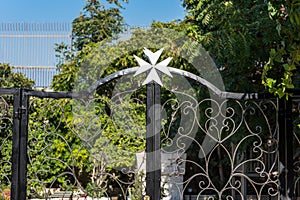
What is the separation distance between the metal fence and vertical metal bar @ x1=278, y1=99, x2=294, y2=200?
5711 mm

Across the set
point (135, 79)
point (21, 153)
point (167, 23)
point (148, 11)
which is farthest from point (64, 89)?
point (21, 153)

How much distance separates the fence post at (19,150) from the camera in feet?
11.3

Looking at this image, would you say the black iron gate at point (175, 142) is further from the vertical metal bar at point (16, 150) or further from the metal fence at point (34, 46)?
the metal fence at point (34, 46)

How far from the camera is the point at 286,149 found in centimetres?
343

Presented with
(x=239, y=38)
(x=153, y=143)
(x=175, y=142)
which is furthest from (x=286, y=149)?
(x=175, y=142)

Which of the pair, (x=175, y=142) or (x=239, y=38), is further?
(x=175, y=142)

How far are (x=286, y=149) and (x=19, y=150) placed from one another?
6.60 ft

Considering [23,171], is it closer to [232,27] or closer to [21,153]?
[21,153]

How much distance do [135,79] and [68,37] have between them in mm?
3005

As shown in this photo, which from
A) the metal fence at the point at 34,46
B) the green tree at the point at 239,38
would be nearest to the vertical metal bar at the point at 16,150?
the green tree at the point at 239,38

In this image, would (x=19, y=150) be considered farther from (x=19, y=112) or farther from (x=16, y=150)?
(x=19, y=112)

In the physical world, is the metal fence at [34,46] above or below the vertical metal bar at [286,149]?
above

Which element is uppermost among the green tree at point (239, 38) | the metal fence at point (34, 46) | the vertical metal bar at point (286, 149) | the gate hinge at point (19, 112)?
the metal fence at point (34, 46)

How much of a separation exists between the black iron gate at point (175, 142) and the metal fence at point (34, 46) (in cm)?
165
